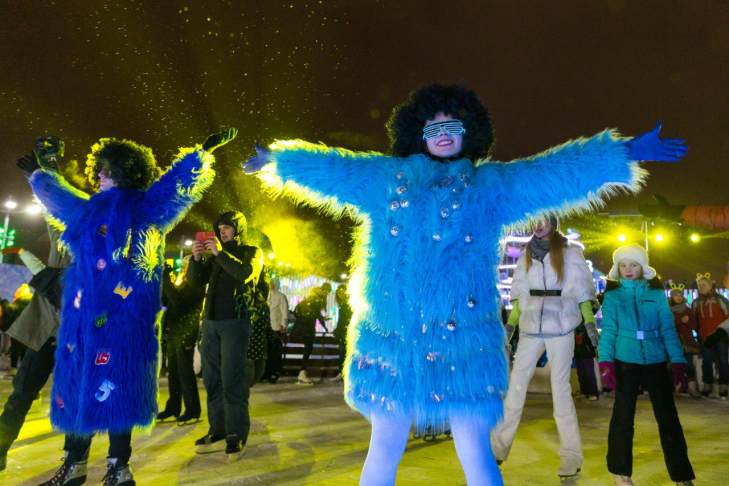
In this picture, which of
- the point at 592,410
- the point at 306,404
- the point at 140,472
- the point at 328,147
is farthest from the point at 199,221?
the point at 328,147

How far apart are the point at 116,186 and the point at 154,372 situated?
1218 millimetres

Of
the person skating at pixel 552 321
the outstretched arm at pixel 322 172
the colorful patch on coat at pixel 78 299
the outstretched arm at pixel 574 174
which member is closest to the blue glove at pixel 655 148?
the outstretched arm at pixel 574 174

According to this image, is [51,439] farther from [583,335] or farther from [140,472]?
[583,335]

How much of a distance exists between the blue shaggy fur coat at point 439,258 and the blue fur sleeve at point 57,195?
6.71 feet

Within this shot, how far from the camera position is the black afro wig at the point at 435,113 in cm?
267

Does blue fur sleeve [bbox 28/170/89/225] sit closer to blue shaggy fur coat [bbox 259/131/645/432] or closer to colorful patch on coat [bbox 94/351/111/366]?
colorful patch on coat [bbox 94/351/111/366]

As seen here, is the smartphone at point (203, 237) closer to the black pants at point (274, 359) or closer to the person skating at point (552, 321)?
the person skating at point (552, 321)

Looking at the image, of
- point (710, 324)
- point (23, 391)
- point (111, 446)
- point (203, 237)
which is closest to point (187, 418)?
point (23, 391)

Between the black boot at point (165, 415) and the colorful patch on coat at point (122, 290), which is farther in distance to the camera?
the black boot at point (165, 415)

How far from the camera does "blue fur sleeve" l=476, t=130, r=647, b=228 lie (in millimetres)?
2398

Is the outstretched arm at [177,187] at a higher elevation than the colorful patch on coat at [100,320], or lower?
higher

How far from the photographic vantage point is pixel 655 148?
2439 millimetres

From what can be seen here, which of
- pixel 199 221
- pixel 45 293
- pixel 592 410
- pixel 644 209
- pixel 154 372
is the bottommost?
pixel 592 410

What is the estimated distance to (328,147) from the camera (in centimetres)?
273
